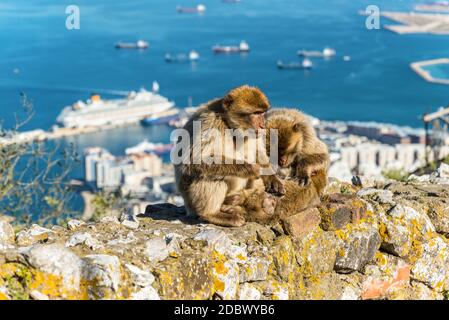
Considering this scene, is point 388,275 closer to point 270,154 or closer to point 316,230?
point 316,230

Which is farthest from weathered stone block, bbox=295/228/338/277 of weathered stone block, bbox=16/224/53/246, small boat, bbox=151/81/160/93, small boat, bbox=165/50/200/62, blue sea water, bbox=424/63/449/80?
small boat, bbox=165/50/200/62

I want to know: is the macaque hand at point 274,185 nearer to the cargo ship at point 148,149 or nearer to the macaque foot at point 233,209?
the macaque foot at point 233,209

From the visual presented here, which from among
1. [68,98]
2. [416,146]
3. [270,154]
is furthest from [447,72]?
[270,154]

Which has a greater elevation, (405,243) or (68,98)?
(405,243)

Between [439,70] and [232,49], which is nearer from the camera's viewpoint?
[439,70]

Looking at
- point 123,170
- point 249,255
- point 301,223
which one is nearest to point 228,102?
point 301,223

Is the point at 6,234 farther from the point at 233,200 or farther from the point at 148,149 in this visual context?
the point at 148,149
